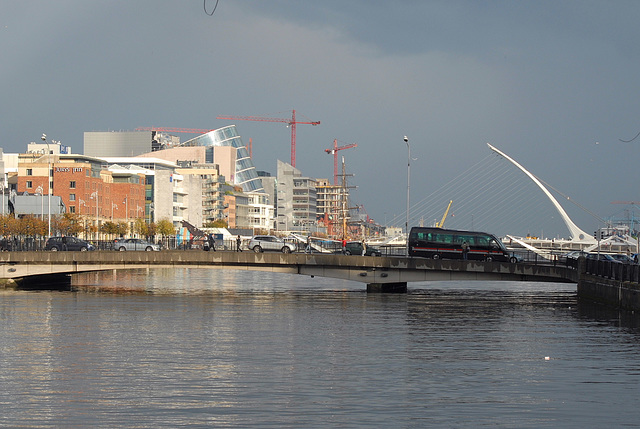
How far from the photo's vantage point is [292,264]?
2977 inches

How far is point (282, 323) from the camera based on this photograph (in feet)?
169

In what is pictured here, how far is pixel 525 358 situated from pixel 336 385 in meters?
9.99

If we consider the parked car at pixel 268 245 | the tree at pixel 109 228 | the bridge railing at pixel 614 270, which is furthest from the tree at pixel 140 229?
the bridge railing at pixel 614 270

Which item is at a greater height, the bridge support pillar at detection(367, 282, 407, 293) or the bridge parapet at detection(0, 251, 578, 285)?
the bridge parapet at detection(0, 251, 578, 285)

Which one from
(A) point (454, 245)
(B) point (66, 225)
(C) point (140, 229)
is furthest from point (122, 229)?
(A) point (454, 245)

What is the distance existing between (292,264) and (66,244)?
28719mm

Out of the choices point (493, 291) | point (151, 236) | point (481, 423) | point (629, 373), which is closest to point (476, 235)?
point (493, 291)

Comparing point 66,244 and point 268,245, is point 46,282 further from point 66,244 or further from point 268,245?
point 268,245

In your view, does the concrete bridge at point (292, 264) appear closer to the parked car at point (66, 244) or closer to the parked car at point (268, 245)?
the parked car at point (66, 244)

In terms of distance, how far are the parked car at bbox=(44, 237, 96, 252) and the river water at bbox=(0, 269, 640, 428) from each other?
30.3m

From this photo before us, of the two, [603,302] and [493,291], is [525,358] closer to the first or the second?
[603,302]

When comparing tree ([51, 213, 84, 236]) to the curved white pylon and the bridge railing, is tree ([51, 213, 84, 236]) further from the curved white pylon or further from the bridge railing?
the bridge railing

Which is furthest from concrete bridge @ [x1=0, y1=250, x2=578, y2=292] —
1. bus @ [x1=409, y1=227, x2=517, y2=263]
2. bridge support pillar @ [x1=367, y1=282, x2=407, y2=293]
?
bus @ [x1=409, y1=227, x2=517, y2=263]

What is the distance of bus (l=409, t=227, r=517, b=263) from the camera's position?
289 ft
